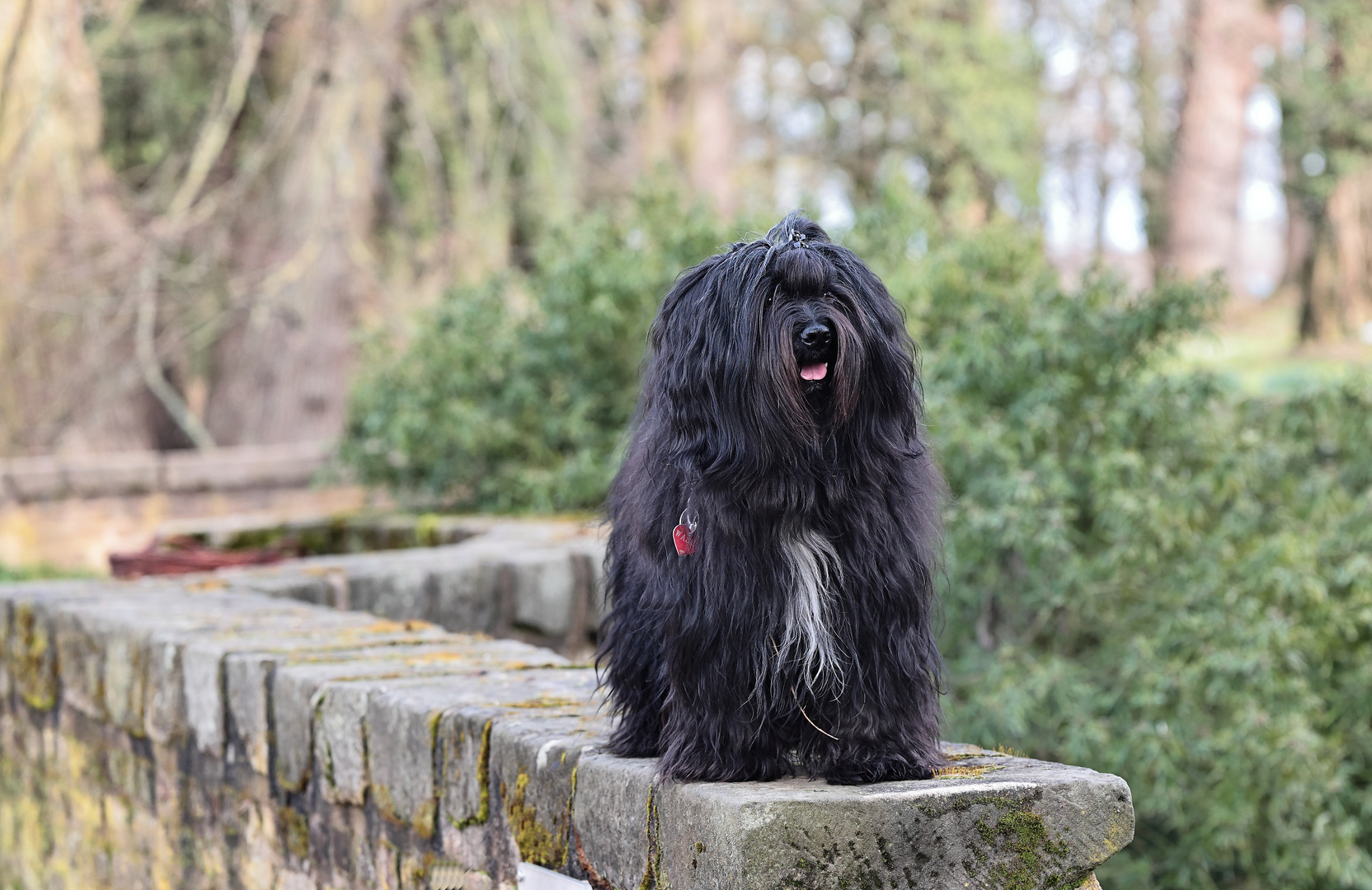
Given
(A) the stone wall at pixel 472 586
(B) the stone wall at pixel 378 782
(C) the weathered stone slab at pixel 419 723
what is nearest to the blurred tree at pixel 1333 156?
(A) the stone wall at pixel 472 586

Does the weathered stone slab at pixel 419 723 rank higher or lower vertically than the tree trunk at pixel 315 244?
lower

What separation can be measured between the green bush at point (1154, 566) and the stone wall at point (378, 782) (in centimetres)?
197

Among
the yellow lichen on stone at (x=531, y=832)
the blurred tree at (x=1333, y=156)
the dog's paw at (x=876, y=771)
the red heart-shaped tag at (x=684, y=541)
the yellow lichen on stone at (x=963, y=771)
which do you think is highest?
the blurred tree at (x=1333, y=156)

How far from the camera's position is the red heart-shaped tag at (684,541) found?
248 centimetres

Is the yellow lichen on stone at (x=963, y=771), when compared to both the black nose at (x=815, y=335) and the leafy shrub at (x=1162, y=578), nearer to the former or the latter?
the black nose at (x=815, y=335)

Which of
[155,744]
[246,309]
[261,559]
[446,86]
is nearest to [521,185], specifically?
[446,86]

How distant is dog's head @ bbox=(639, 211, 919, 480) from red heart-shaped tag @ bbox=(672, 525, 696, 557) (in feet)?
0.46

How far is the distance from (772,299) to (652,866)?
3.55ft

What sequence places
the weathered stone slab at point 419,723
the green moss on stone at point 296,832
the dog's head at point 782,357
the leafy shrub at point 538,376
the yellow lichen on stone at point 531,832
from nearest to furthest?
the dog's head at point 782,357 → the yellow lichen on stone at point 531,832 → the weathered stone slab at point 419,723 → the green moss on stone at point 296,832 → the leafy shrub at point 538,376

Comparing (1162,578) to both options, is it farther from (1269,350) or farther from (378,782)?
(1269,350)

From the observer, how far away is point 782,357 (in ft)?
7.79

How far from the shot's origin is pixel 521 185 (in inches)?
514

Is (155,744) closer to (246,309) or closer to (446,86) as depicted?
(246,309)

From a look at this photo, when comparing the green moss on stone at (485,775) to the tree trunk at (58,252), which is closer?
the green moss on stone at (485,775)
